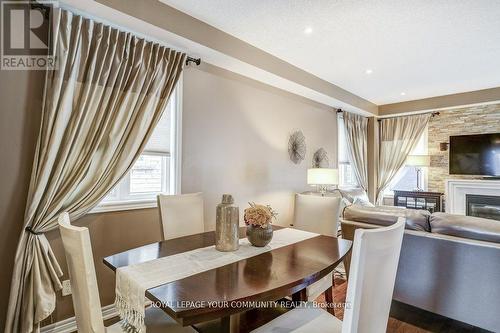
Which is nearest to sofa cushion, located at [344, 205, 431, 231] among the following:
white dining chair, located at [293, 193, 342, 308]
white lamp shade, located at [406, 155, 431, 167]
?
white dining chair, located at [293, 193, 342, 308]

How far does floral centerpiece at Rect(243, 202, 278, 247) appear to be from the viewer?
1693 millimetres

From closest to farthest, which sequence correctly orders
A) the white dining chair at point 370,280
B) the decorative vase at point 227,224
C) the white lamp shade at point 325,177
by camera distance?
1. the white dining chair at point 370,280
2. the decorative vase at point 227,224
3. the white lamp shade at point 325,177

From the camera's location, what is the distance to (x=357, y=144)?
18.3ft

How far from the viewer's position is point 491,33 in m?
2.77

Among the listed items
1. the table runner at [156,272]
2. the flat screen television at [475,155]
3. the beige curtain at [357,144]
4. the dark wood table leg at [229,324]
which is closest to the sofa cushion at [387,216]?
the table runner at [156,272]

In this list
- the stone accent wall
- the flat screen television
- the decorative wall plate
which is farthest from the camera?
the stone accent wall

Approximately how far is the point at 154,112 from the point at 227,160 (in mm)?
1074

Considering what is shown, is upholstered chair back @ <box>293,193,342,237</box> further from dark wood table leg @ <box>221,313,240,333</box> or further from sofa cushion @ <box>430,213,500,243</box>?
dark wood table leg @ <box>221,313,240,333</box>

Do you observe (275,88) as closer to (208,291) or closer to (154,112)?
(154,112)

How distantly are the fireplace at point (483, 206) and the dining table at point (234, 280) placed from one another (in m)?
4.40

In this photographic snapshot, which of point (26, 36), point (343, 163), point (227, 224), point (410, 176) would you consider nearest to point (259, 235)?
point (227, 224)

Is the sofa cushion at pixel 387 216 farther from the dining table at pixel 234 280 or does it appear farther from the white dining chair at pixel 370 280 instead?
the white dining chair at pixel 370 280

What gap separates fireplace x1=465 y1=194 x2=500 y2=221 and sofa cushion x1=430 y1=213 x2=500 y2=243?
138 inches

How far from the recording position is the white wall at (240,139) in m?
2.91
